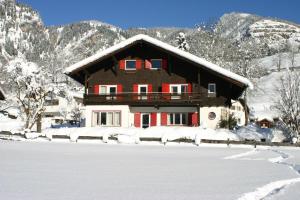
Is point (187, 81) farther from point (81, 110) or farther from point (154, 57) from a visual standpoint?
point (81, 110)

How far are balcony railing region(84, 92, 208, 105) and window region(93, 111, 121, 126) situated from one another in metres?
0.96

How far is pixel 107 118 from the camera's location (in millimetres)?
36406

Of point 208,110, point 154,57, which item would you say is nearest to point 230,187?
point 208,110

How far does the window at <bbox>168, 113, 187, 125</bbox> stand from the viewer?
118ft

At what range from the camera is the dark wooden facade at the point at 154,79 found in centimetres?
3525

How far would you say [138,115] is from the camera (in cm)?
3659

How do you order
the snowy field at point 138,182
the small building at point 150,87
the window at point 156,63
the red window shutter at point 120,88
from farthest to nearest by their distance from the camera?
the red window shutter at point 120,88 → the window at point 156,63 → the small building at point 150,87 → the snowy field at point 138,182

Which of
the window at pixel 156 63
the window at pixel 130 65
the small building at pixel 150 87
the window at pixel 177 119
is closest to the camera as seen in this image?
the small building at pixel 150 87

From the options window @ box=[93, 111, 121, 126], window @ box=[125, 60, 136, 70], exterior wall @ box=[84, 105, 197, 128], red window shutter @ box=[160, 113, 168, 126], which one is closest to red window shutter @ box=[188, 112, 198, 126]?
exterior wall @ box=[84, 105, 197, 128]

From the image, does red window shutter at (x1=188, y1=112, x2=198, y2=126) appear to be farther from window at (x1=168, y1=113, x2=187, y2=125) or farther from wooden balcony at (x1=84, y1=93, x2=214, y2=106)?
wooden balcony at (x1=84, y1=93, x2=214, y2=106)

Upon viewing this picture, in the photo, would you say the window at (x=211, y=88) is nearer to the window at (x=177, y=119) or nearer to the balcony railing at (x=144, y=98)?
the balcony railing at (x=144, y=98)

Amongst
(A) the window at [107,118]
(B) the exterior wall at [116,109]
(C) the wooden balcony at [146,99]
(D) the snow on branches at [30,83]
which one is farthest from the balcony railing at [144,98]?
(D) the snow on branches at [30,83]

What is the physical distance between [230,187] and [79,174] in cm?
334

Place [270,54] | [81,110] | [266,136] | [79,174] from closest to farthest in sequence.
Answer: [79,174] → [266,136] → [81,110] → [270,54]
